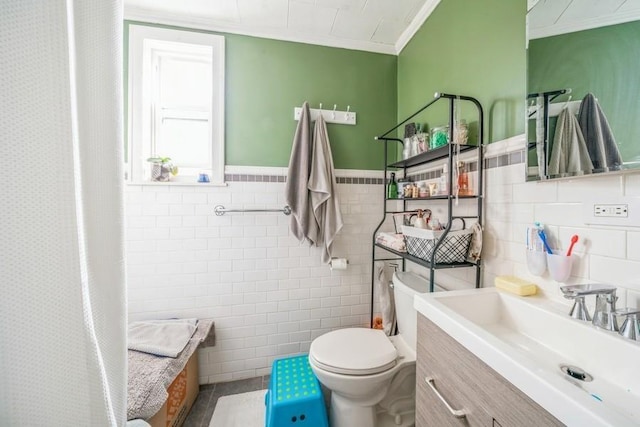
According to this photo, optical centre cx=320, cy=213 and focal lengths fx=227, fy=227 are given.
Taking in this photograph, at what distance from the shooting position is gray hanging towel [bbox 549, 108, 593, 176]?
729 millimetres

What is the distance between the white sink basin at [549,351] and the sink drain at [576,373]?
0.01 meters

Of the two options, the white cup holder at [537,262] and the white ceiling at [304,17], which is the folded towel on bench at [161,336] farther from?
the white ceiling at [304,17]

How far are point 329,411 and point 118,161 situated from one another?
5.00 feet

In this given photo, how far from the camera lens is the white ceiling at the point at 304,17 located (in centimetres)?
147

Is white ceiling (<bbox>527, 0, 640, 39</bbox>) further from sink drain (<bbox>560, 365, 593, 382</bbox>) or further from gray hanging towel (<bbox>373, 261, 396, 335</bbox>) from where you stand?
gray hanging towel (<bbox>373, 261, 396, 335</bbox>)

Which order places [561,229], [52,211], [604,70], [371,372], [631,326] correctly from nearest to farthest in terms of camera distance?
[52,211]
[631,326]
[604,70]
[561,229]
[371,372]

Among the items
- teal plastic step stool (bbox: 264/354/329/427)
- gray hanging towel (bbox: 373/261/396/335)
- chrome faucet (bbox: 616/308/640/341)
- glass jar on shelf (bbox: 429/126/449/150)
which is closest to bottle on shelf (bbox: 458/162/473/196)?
glass jar on shelf (bbox: 429/126/449/150)

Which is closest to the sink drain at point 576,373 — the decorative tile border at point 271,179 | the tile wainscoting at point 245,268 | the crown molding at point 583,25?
the tile wainscoting at point 245,268

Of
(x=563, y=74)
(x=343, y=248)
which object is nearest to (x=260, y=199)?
(x=343, y=248)

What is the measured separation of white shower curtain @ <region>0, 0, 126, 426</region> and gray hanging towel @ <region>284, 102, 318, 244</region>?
1153 millimetres

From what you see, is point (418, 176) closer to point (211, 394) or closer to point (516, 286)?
point (516, 286)

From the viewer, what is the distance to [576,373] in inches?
23.2

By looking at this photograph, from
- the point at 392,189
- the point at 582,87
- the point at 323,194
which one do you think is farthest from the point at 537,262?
the point at 323,194

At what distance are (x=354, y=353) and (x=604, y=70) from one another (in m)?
1.40
